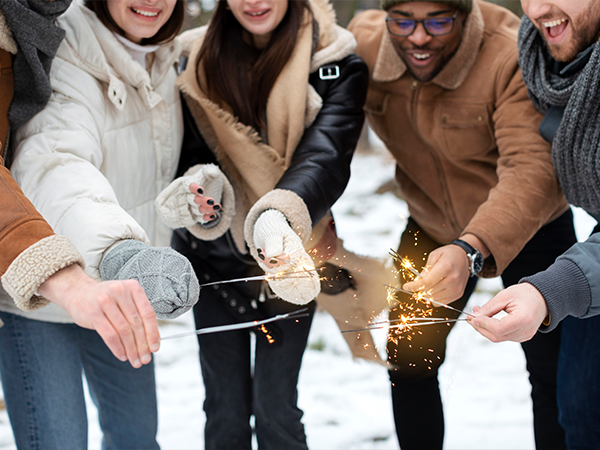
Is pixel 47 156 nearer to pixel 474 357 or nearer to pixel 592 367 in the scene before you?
→ pixel 592 367

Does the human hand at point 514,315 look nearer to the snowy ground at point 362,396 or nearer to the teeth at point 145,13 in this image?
the snowy ground at point 362,396

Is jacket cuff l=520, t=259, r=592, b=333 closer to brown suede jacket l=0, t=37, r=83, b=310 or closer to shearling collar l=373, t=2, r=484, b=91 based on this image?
shearling collar l=373, t=2, r=484, b=91

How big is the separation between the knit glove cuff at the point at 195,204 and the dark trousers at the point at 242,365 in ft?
0.59

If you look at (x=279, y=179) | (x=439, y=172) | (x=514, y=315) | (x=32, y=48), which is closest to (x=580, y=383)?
(x=514, y=315)

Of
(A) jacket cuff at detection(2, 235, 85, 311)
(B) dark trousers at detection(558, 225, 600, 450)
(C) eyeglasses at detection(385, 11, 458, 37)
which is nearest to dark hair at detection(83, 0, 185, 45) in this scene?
(C) eyeglasses at detection(385, 11, 458, 37)

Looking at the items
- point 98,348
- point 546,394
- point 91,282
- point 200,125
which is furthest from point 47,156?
point 546,394

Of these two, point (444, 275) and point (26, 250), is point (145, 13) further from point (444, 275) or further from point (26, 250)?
point (444, 275)

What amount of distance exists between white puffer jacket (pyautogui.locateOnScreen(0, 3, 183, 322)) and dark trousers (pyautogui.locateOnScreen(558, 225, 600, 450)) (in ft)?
5.05

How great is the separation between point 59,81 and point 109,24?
0.27 m

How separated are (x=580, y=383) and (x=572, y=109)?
38.4 inches

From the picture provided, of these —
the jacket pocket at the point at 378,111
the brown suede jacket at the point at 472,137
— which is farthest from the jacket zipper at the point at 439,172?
the jacket pocket at the point at 378,111

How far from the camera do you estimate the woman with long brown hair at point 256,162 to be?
1.72 metres

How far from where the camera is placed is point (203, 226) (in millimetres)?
1738

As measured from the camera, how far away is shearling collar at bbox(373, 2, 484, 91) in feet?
6.19
